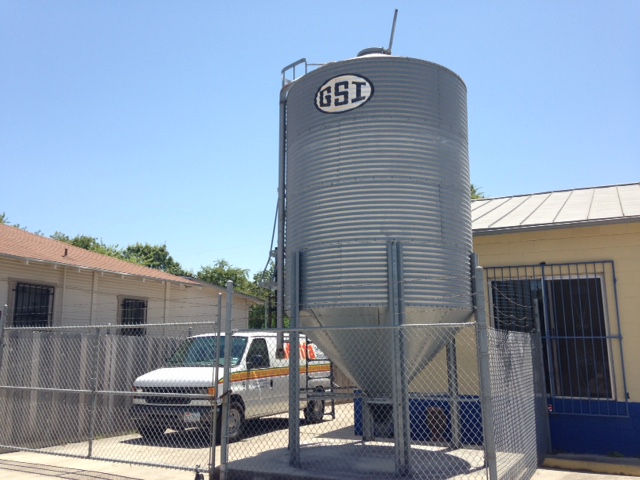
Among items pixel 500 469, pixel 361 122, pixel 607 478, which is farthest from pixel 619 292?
pixel 361 122

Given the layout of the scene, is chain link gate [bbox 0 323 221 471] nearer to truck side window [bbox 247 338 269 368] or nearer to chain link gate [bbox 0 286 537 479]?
chain link gate [bbox 0 286 537 479]

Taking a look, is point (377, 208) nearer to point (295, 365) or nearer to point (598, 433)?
point (295, 365)

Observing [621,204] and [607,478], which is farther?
[621,204]

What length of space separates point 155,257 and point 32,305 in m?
35.3

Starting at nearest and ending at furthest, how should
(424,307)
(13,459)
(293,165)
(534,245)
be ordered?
(424,307)
(293,165)
(13,459)
(534,245)

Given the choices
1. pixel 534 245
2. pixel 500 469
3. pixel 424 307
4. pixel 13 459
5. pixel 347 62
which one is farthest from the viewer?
pixel 534 245

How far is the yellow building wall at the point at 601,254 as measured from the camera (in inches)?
332

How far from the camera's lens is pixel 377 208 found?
6.64m

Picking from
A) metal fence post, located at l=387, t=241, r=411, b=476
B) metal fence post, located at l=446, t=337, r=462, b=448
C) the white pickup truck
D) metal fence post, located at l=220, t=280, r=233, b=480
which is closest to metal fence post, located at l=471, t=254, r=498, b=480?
metal fence post, located at l=387, t=241, r=411, b=476

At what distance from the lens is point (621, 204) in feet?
32.0

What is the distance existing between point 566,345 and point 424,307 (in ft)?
12.3

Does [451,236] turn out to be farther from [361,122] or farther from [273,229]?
[273,229]

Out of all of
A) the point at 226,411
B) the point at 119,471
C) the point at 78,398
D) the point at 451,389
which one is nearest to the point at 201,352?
the point at 78,398

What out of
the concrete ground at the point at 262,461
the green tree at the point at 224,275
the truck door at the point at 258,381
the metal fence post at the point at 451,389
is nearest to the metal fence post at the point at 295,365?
the concrete ground at the point at 262,461
